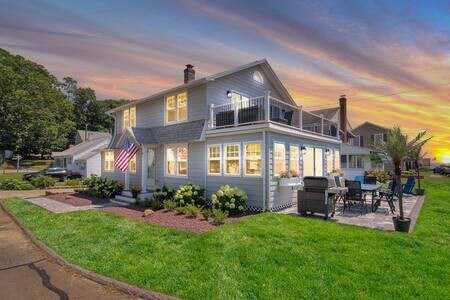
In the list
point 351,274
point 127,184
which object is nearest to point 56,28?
point 127,184

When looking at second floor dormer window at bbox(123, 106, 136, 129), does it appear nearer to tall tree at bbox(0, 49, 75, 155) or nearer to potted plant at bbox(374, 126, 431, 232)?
potted plant at bbox(374, 126, 431, 232)

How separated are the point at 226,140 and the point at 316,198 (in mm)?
4813

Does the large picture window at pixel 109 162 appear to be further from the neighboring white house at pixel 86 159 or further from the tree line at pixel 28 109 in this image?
the tree line at pixel 28 109

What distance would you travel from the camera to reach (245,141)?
1172cm

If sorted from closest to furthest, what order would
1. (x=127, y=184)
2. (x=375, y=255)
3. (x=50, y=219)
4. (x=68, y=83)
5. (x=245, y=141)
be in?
(x=375, y=255), (x=50, y=219), (x=245, y=141), (x=127, y=184), (x=68, y=83)

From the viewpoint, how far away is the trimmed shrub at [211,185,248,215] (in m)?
10.6

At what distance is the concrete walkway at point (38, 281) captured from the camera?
4535 millimetres

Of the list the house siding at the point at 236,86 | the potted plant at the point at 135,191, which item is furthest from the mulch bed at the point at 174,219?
the house siding at the point at 236,86

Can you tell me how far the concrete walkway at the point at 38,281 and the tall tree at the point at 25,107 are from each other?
48.5 meters

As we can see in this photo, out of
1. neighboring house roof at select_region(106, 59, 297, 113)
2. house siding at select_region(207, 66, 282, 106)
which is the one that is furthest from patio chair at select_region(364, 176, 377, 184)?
neighboring house roof at select_region(106, 59, 297, 113)

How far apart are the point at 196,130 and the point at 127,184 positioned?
6735 mm

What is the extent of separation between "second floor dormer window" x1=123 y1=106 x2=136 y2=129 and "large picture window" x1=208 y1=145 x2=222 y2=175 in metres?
8.56

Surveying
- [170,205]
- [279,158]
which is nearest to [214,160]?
[170,205]

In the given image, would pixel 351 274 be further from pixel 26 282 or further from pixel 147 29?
pixel 147 29
